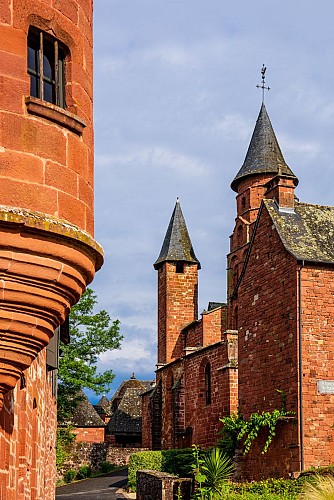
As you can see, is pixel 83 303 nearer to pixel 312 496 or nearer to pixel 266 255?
pixel 266 255

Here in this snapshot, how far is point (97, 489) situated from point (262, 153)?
18158 millimetres

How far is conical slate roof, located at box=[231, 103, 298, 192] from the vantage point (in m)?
42.1

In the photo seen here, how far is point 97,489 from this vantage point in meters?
37.8

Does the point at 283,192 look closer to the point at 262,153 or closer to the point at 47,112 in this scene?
the point at 262,153

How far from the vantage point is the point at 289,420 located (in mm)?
23641

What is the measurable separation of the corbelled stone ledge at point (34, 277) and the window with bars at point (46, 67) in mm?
997

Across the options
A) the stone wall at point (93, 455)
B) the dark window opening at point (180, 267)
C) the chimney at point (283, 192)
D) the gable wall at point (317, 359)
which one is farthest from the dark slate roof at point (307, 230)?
the stone wall at point (93, 455)

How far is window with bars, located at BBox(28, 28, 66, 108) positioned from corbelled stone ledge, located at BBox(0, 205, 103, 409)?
100 centimetres

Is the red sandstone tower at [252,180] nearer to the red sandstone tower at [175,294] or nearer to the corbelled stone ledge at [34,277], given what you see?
the red sandstone tower at [175,294]

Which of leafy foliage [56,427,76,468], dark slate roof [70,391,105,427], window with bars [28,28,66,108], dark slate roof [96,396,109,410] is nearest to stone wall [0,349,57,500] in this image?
window with bars [28,28,66,108]

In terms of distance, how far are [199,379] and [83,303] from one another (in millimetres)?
9451

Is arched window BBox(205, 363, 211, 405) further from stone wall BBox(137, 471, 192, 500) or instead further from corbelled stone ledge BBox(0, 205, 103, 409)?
corbelled stone ledge BBox(0, 205, 103, 409)

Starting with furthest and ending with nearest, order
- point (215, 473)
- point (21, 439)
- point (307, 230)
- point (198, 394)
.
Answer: point (198, 394)
point (307, 230)
point (215, 473)
point (21, 439)

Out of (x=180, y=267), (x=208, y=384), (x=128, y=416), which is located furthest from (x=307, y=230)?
(x=128, y=416)
